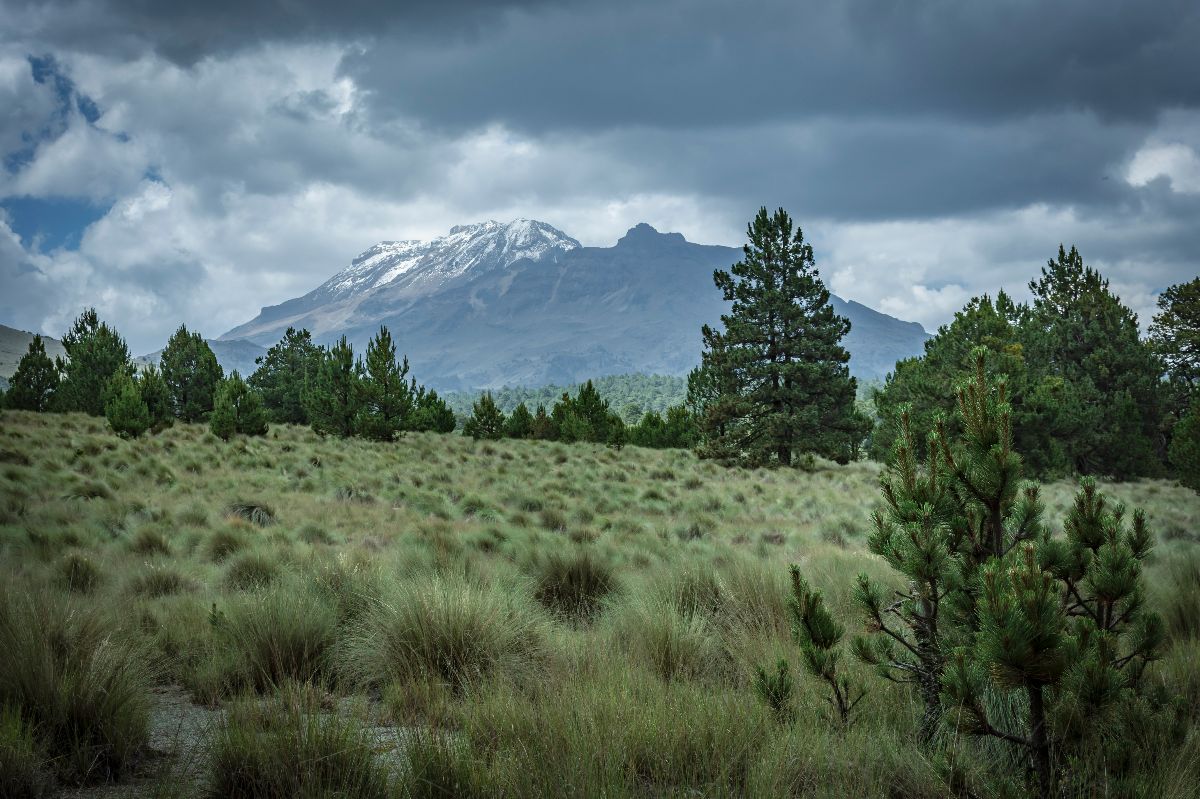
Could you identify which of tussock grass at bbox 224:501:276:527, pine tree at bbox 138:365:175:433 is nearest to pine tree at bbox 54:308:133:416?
pine tree at bbox 138:365:175:433

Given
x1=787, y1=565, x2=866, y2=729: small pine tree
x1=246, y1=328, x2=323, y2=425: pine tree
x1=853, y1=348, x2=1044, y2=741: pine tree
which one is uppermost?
x1=246, y1=328, x2=323, y2=425: pine tree

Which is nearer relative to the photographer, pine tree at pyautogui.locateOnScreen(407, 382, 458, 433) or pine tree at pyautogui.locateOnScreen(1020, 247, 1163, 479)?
pine tree at pyautogui.locateOnScreen(1020, 247, 1163, 479)

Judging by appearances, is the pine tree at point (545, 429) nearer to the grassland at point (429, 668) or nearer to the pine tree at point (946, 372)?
the pine tree at point (946, 372)

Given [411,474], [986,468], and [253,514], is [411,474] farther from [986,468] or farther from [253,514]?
[986,468]

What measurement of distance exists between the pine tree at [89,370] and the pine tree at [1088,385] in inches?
1616

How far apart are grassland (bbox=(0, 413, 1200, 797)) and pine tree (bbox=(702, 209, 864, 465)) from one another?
669 inches

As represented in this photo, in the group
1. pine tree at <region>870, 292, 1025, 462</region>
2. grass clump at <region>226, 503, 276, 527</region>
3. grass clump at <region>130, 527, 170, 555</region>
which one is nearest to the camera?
grass clump at <region>130, 527, 170, 555</region>

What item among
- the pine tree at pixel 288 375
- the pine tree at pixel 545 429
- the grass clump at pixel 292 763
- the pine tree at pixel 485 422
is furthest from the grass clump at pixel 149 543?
the pine tree at pixel 288 375

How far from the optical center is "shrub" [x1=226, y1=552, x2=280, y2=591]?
20.8ft

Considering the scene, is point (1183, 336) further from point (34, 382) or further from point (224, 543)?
point (34, 382)

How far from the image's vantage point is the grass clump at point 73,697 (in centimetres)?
276

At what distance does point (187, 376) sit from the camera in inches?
1361

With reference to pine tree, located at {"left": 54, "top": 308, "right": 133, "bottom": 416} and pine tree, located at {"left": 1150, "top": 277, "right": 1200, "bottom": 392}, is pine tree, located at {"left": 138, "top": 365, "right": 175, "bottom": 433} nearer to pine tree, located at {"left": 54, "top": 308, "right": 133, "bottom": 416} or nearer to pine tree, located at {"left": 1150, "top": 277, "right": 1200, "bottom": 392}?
pine tree, located at {"left": 54, "top": 308, "right": 133, "bottom": 416}

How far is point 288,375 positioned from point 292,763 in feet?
146
